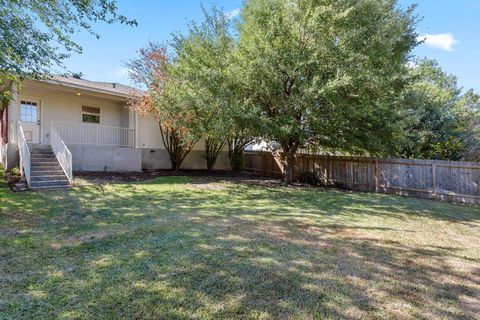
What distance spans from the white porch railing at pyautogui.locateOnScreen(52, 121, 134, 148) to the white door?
2.66ft

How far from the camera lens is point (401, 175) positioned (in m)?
10.6

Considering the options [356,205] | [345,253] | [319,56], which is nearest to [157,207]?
[345,253]

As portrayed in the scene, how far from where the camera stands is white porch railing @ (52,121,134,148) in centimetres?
1298

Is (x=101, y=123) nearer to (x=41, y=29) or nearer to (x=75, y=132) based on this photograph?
(x=75, y=132)

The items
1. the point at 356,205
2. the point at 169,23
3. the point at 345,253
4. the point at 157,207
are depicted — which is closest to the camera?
the point at 345,253

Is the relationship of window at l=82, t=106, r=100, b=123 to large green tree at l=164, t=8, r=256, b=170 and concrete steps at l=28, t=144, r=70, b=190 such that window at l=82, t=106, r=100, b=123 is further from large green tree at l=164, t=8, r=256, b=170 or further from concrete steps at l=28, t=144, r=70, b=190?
large green tree at l=164, t=8, r=256, b=170

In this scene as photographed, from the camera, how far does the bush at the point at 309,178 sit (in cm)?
1330

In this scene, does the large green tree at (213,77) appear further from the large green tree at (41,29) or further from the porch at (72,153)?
the porch at (72,153)

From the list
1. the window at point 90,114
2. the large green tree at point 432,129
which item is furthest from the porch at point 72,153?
the large green tree at point 432,129

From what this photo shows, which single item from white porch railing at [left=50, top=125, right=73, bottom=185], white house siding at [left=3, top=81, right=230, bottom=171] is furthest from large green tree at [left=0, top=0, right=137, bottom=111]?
white house siding at [left=3, top=81, right=230, bottom=171]

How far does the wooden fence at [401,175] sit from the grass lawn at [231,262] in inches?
90.9

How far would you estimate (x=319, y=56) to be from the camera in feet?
31.7

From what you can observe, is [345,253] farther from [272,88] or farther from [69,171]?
[69,171]

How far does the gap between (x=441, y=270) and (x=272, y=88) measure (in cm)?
746
